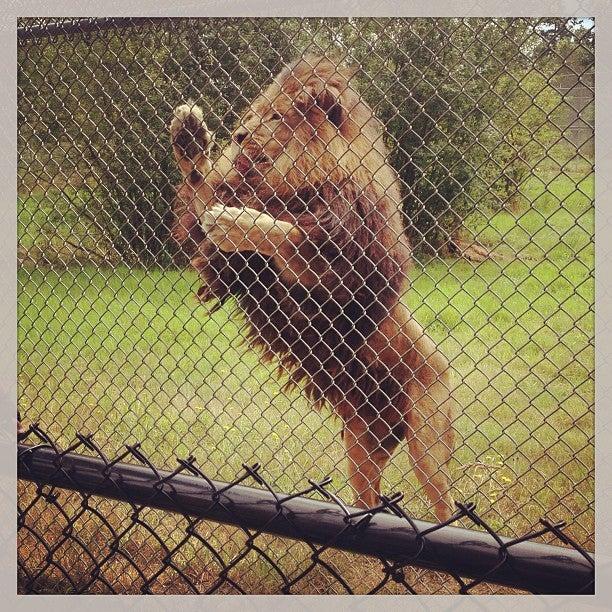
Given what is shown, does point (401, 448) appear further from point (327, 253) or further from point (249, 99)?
point (249, 99)

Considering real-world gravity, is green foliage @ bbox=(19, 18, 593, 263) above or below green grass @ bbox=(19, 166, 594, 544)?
above

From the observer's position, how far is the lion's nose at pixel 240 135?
269cm

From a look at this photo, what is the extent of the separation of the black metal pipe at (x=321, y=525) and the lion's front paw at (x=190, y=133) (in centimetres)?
156

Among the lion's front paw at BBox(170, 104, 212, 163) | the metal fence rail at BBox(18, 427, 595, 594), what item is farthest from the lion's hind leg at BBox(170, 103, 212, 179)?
the metal fence rail at BBox(18, 427, 595, 594)

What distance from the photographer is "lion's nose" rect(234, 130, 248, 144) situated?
2686 mm

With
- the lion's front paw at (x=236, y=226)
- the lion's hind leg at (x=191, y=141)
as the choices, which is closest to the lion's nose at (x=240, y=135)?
the lion's hind leg at (x=191, y=141)

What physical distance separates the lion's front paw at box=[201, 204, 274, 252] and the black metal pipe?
1098mm

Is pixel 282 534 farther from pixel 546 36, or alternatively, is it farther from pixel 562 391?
pixel 562 391

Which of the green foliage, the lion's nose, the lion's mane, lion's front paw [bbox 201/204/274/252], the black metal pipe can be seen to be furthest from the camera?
the green foliage

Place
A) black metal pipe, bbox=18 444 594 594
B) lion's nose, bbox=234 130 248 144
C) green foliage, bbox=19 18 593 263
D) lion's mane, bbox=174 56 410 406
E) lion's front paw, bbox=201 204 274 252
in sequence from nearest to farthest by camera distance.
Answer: black metal pipe, bbox=18 444 594 594 < lion's front paw, bbox=201 204 274 252 < lion's mane, bbox=174 56 410 406 < lion's nose, bbox=234 130 248 144 < green foliage, bbox=19 18 593 263

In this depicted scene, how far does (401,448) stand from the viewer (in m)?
2.88

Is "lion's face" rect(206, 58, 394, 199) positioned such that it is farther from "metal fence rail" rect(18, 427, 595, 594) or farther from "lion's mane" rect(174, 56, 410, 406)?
"metal fence rail" rect(18, 427, 595, 594)

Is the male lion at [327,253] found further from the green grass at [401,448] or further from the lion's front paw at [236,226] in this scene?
the green grass at [401,448]
